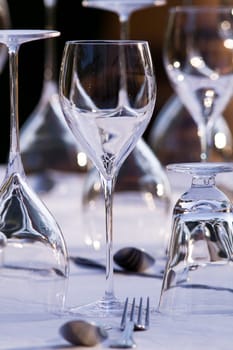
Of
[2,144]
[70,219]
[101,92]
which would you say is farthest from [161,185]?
[2,144]

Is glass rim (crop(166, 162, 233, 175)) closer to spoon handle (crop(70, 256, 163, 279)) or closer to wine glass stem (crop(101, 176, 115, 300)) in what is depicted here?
wine glass stem (crop(101, 176, 115, 300))

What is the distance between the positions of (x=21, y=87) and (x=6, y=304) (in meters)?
3.05

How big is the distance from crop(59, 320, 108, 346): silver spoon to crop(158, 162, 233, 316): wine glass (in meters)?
0.12

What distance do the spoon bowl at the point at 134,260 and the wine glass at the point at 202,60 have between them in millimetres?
239

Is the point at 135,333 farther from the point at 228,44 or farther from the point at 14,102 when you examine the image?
the point at 228,44

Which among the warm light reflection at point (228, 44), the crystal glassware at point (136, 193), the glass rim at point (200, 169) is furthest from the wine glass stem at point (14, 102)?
the warm light reflection at point (228, 44)

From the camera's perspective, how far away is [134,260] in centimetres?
109

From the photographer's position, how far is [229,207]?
0.92 meters

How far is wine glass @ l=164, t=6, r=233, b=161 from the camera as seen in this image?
50.1 inches

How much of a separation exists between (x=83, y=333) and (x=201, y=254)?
17 centimetres

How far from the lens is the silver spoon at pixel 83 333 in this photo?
0.78 m

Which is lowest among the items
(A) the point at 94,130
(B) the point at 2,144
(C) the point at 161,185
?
(B) the point at 2,144

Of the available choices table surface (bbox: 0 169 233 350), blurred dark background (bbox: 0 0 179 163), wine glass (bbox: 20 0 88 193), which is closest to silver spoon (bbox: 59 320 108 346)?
table surface (bbox: 0 169 233 350)

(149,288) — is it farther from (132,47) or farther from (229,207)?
(132,47)
